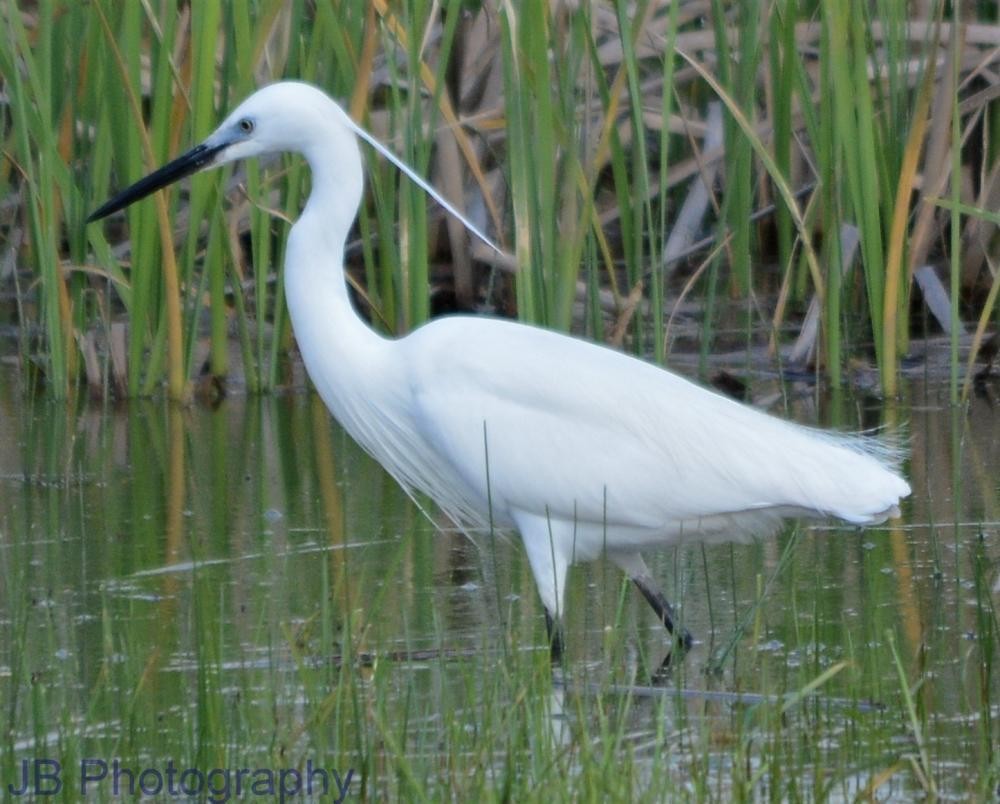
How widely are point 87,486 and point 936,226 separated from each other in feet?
9.99

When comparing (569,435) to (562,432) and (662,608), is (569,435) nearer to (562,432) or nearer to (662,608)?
(562,432)

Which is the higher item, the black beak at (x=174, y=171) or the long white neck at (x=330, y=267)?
the black beak at (x=174, y=171)

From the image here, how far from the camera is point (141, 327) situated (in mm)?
5719

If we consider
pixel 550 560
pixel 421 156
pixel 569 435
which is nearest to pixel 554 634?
pixel 550 560

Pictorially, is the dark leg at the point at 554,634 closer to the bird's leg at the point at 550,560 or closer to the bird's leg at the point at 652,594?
the bird's leg at the point at 550,560

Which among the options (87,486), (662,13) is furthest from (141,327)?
(662,13)

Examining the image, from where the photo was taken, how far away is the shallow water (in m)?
2.77

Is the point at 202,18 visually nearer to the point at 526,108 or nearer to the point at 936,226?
the point at 526,108

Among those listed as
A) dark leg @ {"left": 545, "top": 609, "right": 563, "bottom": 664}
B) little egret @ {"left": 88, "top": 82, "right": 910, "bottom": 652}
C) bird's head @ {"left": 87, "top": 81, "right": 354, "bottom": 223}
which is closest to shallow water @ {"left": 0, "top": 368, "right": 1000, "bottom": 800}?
dark leg @ {"left": 545, "top": 609, "right": 563, "bottom": 664}

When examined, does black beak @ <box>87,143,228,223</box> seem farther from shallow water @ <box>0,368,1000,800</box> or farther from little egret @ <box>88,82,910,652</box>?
shallow water @ <box>0,368,1000,800</box>

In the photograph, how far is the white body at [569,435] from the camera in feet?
12.7

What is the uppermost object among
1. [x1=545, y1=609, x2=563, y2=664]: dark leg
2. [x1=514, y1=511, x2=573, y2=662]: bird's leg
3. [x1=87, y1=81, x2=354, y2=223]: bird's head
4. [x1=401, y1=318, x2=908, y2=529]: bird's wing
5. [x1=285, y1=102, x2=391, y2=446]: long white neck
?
[x1=87, y1=81, x2=354, y2=223]: bird's head

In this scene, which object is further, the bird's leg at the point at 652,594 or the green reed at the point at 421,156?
the green reed at the point at 421,156

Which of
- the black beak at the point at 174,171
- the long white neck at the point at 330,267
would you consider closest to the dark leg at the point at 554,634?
the long white neck at the point at 330,267
